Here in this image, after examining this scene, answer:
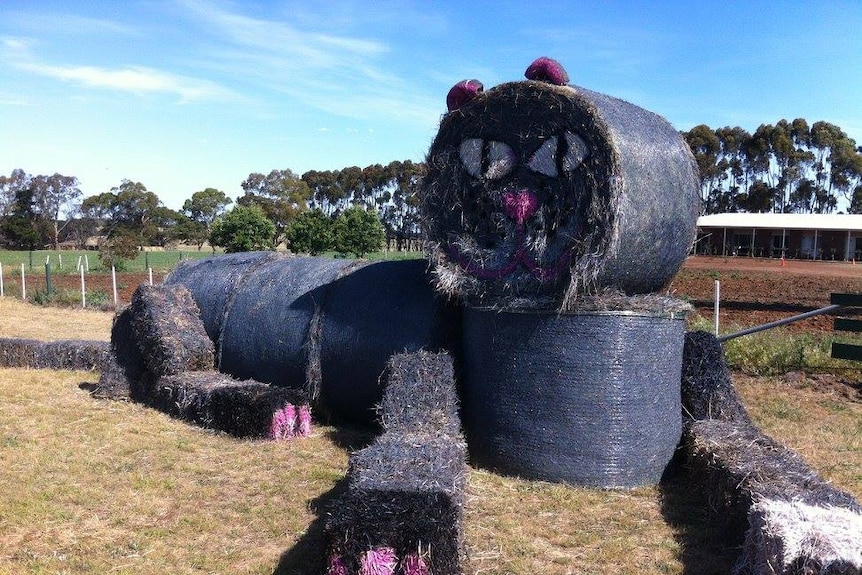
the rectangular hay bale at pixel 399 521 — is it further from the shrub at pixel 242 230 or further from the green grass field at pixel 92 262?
the shrub at pixel 242 230

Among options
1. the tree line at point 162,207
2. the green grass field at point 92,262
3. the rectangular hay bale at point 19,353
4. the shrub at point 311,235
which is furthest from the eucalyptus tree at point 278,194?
the rectangular hay bale at point 19,353

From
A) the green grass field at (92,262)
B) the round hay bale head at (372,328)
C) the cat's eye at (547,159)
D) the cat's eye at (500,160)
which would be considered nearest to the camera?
the cat's eye at (547,159)

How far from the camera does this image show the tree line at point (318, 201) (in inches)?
1745

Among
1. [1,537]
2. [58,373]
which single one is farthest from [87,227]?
[1,537]

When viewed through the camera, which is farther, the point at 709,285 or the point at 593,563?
the point at 709,285

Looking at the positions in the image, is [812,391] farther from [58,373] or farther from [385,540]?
[58,373]

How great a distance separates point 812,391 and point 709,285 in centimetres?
2007

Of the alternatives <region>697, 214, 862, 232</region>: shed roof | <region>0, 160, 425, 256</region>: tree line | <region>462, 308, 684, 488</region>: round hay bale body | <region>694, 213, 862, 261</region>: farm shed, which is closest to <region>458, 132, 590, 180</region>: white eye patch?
<region>462, 308, 684, 488</region>: round hay bale body

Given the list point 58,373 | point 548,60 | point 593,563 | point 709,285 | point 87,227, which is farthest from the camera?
point 87,227

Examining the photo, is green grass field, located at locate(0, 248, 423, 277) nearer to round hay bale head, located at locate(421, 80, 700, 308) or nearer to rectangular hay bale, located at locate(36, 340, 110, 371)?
rectangular hay bale, located at locate(36, 340, 110, 371)

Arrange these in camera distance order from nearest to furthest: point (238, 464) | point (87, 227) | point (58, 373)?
point (238, 464), point (58, 373), point (87, 227)

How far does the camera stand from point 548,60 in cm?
578

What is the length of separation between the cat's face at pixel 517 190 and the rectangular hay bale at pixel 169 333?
3471 millimetres

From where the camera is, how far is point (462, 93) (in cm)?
629
